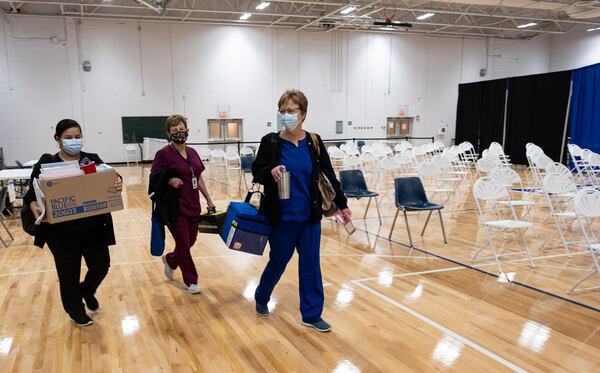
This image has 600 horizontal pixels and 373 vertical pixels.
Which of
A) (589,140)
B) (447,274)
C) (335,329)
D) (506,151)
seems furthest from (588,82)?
(335,329)

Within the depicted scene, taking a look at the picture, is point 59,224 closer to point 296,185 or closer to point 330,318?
point 296,185

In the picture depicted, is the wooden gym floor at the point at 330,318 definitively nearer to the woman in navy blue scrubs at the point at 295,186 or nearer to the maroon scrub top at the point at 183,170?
the woman in navy blue scrubs at the point at 295,186

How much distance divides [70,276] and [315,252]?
168cm

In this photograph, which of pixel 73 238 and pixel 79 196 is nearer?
pixel 79 196

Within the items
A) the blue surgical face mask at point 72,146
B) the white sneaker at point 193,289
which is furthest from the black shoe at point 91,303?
the blue surgical face mask at point 72,146

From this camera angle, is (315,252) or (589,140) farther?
(589,140)

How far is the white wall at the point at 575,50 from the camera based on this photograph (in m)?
20.9

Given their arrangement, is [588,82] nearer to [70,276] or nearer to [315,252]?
[315,252]

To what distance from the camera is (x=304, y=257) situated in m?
3.16

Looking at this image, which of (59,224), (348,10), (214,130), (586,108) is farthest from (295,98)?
(214,130)

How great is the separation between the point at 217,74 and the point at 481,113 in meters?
11.1

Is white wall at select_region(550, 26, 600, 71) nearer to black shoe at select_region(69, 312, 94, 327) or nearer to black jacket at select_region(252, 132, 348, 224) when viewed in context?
black jacket at select_region(252, 132, 348, 224)

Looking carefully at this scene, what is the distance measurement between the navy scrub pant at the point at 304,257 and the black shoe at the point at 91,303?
141cm

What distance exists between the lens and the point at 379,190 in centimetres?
1067
